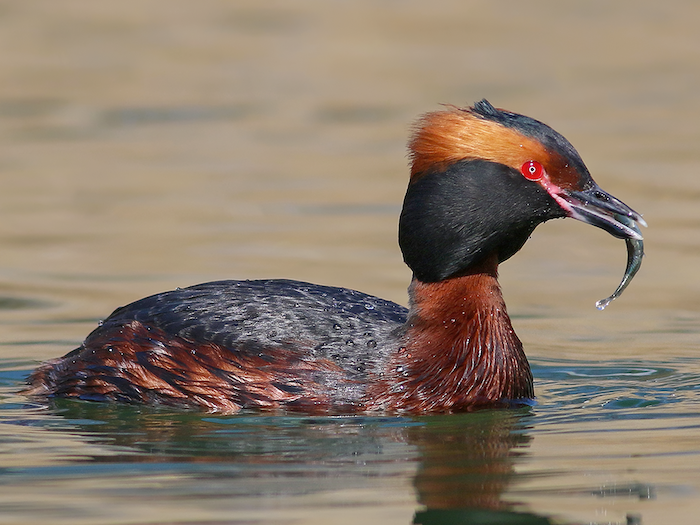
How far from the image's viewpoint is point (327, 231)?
16359 millimetres

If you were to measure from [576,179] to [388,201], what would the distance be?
8.64m

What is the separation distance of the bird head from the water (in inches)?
50.3

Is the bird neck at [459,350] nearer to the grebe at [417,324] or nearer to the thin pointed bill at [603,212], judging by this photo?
the grebe at [417,324]

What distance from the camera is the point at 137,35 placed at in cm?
2725

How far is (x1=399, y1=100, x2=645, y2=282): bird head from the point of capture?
31.1ft

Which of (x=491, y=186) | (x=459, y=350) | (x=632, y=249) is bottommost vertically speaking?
(x=459, y=350)

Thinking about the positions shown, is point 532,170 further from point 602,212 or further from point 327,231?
point 327,231

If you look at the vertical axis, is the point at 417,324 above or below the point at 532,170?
below

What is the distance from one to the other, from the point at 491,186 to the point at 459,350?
1210 mm

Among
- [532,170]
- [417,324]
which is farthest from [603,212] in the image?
[417,324]

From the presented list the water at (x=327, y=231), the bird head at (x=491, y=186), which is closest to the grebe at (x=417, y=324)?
the bird head at (x=491, y=186)

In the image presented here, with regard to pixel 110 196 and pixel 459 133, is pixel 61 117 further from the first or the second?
pixel 459 133

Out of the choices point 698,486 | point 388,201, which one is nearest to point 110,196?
point 388,201

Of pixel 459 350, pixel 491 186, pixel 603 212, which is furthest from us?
pixel 459 350
